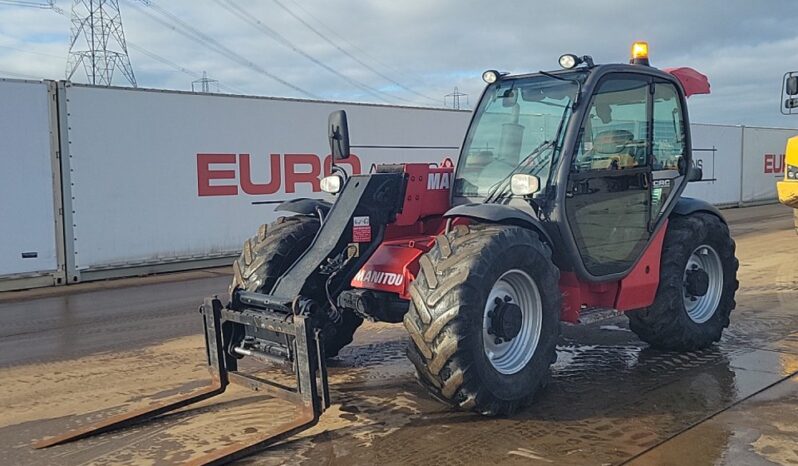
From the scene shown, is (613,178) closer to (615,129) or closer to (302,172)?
(615,129)

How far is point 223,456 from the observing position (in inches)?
154

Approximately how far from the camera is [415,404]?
4930 millimetres

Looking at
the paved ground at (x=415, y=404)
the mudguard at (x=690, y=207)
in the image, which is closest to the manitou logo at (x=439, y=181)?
the paved ground at (x=415, y=404)

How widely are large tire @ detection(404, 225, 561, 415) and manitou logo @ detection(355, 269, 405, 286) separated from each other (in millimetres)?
458

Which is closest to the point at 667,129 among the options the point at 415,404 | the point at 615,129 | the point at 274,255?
the point at 615,129

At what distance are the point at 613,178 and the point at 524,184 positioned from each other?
0.91m

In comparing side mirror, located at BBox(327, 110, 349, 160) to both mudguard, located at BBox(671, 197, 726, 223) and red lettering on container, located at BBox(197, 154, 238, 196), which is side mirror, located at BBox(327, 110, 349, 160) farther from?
red lettering on container, located at BBox(197, 154, 238, 196)

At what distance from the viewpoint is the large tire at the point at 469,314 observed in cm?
427

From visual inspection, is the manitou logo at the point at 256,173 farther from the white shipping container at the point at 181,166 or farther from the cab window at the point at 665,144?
the cab window at the point at 665,144

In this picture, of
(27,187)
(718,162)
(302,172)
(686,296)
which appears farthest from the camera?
(718,162)

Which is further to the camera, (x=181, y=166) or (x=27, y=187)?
(x=181, y=166)

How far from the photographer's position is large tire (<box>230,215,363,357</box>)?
5.09 m

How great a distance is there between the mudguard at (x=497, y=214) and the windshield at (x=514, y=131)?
36 centimetres

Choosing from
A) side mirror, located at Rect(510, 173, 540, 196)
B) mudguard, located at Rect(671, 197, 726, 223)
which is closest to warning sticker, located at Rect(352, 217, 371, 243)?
side mirror, located at Rect(510, 173, 540, 196)
